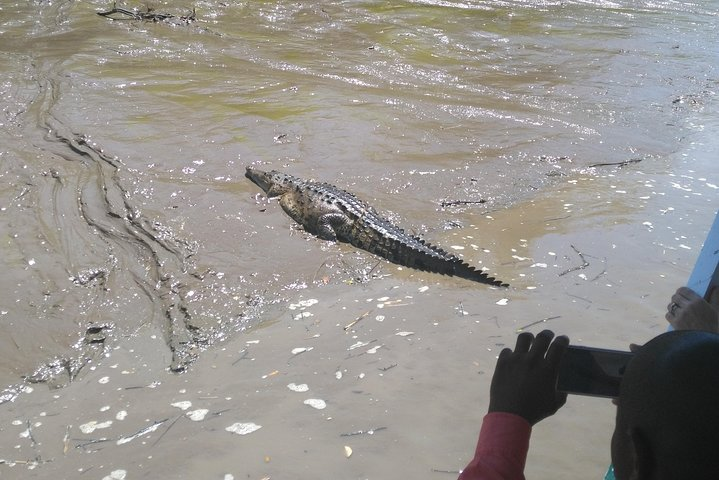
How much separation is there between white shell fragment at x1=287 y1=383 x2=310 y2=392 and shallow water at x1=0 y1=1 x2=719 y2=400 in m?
0.87

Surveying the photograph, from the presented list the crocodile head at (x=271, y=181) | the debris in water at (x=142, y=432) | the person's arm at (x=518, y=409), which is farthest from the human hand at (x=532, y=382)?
the crocodile head at (x=271, y=181)

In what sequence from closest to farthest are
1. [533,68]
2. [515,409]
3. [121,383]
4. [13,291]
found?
[515,409] → [121,383] → [13,291] → [533,68]

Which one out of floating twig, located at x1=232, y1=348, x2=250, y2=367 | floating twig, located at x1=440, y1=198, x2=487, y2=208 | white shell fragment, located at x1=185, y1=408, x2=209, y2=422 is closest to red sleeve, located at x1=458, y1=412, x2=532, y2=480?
white shell fragment, located at x1=185, y1=408, x2=209, y2=422

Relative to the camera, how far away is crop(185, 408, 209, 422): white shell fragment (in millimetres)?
3342

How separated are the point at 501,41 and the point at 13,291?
12.1 meters

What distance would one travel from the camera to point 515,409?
1.56 m

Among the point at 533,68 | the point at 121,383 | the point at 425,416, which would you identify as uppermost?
the point at 533,68

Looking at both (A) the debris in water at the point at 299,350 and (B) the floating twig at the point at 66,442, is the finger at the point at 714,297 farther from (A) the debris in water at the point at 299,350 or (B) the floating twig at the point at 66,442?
(B) the floating twig at the point at 66,442

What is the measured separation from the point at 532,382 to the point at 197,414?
233 cm

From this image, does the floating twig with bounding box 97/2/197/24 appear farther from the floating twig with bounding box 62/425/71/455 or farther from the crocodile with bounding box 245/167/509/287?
the floating twig with bounding box 62/425/71/455

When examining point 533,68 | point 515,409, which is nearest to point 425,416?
point 515,409

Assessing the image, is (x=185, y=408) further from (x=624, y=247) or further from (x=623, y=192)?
(x=623, y=192)

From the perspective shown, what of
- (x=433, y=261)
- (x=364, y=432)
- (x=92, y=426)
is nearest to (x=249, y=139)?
(x=433, y=261)

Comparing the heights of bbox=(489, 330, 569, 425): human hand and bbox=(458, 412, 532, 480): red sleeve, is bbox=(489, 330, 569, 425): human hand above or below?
above
